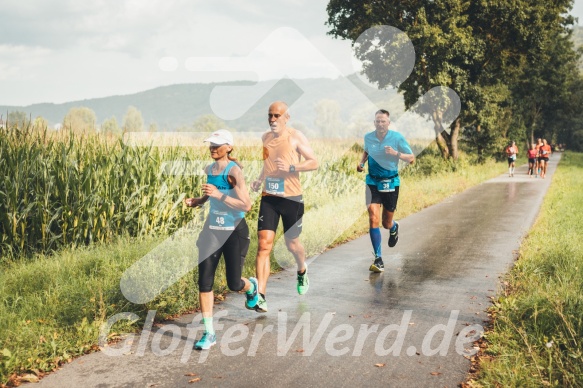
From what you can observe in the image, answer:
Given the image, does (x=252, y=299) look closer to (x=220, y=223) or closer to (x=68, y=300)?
(x=220, y=223)

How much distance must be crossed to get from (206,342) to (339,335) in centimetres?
124

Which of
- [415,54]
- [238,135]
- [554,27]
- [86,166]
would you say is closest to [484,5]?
[415,54]

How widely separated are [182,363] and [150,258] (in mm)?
2260

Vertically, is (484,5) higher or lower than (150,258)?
higher

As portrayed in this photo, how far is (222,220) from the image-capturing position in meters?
4.98

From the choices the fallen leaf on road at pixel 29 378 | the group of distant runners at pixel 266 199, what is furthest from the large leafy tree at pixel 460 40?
the fallen leaf on road at pixel 29 378

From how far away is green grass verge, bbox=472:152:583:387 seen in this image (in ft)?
13.2

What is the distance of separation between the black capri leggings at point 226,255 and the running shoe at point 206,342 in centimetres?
40

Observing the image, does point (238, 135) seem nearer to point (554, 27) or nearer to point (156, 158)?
point (156, 158)

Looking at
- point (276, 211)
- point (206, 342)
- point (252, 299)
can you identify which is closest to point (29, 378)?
point (206, 342)

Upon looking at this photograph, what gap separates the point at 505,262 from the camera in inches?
329

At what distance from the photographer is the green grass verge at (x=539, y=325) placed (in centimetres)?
402

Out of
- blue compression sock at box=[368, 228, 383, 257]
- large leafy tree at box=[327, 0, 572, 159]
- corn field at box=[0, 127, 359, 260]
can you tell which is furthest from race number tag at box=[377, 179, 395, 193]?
large leafy tree at box=[327, 0, 572, 159]

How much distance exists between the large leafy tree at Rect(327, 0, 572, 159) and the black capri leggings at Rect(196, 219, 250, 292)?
23.4m
